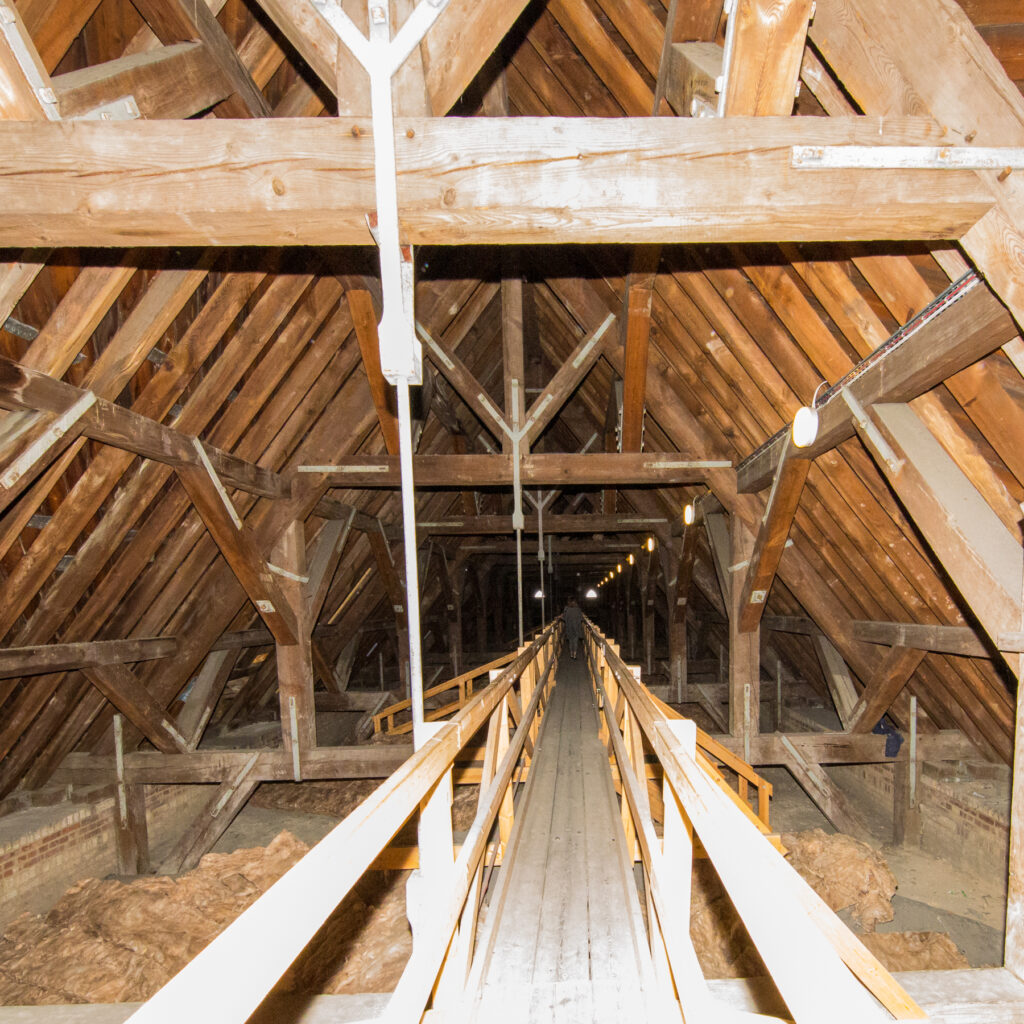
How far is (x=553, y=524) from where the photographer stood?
1078cm

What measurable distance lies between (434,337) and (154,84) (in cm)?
397

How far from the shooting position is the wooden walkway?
1.99 meters

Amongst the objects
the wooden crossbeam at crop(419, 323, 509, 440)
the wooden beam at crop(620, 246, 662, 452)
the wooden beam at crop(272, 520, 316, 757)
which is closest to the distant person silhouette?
the wooden beam at crop(272, 520, 316, 757)

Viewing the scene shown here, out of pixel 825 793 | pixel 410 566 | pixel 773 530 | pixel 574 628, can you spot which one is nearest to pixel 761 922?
pixel 410 566

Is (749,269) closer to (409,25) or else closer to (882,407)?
(882,407)

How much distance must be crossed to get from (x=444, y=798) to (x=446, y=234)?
1.91m

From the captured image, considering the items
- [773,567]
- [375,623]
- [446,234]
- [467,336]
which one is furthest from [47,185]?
[375,623]

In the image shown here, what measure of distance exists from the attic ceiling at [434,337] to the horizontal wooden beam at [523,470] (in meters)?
0.17

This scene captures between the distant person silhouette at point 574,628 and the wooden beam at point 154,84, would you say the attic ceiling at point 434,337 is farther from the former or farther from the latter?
the distant person silhouette at point 574,628

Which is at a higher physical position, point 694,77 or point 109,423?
point 694,77

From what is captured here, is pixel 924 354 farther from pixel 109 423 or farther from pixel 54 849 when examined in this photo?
pixel 54 849

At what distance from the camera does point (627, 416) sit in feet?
22.4

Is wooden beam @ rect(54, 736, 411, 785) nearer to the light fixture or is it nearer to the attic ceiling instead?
the attic ceiling

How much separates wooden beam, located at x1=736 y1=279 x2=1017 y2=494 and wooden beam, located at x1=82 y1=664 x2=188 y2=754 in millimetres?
6148
